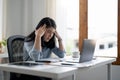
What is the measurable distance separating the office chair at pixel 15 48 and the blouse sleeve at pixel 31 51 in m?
0.10

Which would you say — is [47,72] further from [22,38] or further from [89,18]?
[89,18]

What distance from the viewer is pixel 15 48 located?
2.22 metres

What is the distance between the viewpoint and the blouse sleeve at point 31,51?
6.99ft

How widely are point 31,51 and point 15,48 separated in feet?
0.61

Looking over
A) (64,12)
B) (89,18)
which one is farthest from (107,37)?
(64,12)

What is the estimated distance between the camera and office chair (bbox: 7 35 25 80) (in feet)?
6.93

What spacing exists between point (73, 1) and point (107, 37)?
759mm

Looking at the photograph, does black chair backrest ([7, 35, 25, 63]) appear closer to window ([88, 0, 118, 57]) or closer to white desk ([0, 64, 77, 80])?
white desk ([0, 64, 77, 80])

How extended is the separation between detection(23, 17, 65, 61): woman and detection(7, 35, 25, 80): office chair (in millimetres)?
78

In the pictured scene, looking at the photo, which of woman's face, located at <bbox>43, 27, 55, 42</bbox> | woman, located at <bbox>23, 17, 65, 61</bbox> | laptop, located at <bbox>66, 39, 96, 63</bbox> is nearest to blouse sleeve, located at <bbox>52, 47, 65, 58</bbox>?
woman, located at <bbox>23, 17, 65, 61</bbox>

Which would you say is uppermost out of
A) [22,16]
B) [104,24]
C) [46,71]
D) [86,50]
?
[22,16]

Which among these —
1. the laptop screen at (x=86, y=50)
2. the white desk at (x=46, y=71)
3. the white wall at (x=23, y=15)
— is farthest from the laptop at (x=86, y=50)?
the white wall at (x=23, y=15)

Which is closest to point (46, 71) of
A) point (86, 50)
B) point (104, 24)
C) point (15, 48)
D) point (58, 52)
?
point (86, 50)

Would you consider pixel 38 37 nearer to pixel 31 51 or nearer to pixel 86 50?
pixel 31 51
